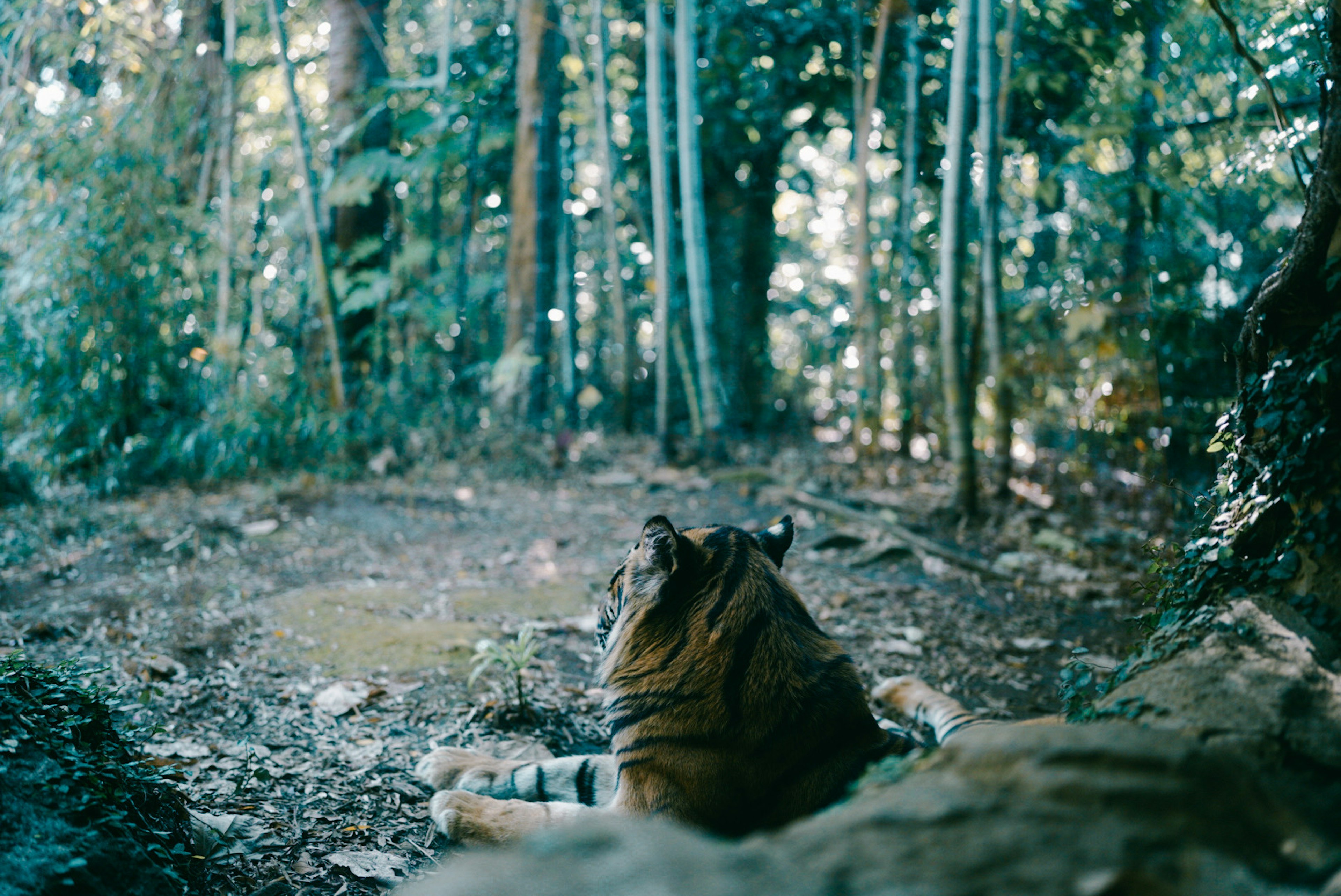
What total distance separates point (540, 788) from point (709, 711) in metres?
0.95

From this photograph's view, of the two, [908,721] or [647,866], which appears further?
[908,721]

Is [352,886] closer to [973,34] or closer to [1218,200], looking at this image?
[973,34]

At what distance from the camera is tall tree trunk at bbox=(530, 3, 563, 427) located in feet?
29.6

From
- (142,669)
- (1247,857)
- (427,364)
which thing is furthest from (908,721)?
(427,364)

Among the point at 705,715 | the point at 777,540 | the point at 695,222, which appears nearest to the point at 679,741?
the point at 705,715

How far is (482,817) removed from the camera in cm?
260

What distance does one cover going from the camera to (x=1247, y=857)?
1.01 meters

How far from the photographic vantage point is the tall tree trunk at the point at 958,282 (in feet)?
18.9

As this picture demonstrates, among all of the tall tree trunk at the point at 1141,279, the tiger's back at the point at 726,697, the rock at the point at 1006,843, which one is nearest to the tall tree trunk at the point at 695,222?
the tall tree trunk at the point at 1141,279

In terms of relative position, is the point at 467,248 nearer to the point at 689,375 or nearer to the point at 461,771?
the point at 689,375

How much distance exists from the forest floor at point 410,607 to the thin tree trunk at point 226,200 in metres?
2.47

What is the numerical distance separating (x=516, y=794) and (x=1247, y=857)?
2.42 meters

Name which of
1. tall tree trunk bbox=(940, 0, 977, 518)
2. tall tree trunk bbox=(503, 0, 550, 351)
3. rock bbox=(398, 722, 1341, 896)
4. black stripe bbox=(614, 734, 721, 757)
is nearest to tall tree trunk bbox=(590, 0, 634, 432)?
tall tree trunk bbox=(503, 0, 550, 351)

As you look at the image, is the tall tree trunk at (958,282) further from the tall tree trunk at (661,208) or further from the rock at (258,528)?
the rock at (258,528)
